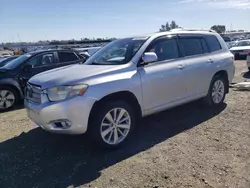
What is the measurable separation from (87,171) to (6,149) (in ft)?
5.81

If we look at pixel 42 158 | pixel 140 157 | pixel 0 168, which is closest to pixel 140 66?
pixel 140 157

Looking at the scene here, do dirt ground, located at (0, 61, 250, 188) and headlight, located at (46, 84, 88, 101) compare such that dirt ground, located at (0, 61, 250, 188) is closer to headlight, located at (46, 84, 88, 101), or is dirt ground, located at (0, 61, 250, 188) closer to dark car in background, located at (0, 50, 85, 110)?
headlight, located at (46, 84, 88, 101)

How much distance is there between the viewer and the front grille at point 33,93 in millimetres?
4008

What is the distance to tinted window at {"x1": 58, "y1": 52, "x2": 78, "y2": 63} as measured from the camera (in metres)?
8.73

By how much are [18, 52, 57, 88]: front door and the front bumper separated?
4.12m

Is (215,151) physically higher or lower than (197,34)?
lower

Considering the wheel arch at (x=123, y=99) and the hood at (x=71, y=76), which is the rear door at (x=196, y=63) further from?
the hood at (x=71, y=76)

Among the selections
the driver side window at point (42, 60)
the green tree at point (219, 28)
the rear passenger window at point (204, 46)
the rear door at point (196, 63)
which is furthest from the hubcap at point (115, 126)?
the green tree at point (219, 28)

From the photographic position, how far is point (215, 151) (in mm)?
3916

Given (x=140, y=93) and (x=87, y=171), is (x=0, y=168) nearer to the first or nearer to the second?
(x=87, y=171)

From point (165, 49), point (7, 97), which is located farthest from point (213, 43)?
point (7, 97)

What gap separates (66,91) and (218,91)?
3926mm

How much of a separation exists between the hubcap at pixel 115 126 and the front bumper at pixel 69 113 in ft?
1.15

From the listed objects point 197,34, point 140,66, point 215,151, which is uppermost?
point 197,34
